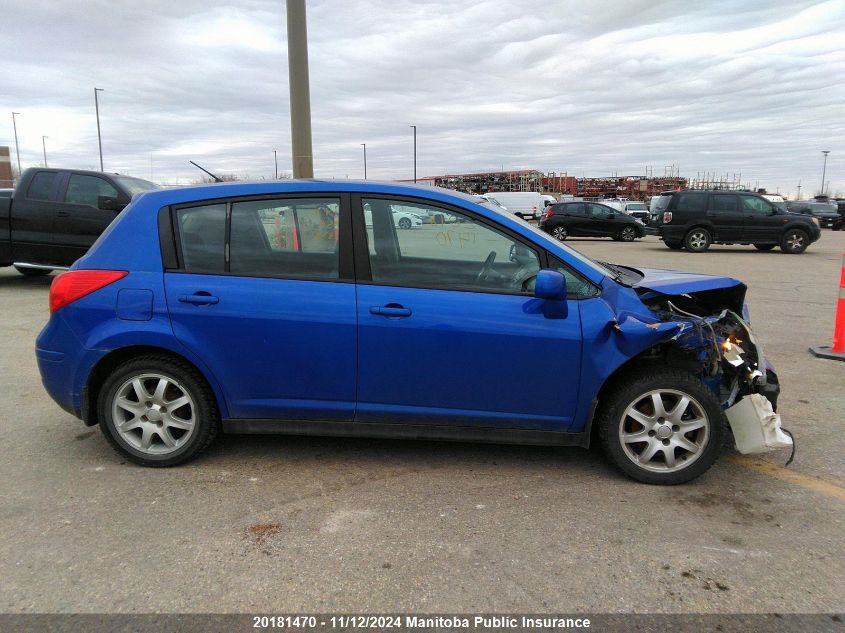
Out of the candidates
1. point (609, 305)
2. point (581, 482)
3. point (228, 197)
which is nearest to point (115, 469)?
point (228, 197)

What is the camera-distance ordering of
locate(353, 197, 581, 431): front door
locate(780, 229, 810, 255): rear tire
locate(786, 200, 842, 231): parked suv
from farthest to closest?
locate(786, 200, 842, 231): parked suv → locate(780, 229, 810, 255): rear tire → locate(353, 197, 581, 431): front door

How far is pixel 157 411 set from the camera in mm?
3477

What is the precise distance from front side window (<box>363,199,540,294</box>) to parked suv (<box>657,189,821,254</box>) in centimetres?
1724

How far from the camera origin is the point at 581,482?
3.41 m

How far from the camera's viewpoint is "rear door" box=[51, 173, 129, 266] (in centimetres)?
950

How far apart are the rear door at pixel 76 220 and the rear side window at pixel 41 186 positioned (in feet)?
0.73

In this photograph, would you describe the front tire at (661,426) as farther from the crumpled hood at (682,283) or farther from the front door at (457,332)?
the crumpled hood at (682,283)

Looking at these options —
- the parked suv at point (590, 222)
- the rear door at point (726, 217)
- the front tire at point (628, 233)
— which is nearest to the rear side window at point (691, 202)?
the rear door at point (726, 217)

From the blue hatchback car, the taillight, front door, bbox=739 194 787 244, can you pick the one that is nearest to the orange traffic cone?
the blue hatchback car

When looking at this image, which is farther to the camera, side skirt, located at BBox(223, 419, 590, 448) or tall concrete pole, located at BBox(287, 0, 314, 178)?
tall concrete pole, located at BBox(287, 0, 314, 178)

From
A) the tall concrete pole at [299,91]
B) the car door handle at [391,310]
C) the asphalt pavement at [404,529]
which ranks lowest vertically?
the asphalt pavement at [404,529]

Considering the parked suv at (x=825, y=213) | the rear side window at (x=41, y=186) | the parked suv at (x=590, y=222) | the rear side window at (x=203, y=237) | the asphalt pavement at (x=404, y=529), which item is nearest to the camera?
the asphalt pavement at (x=404, y=529)

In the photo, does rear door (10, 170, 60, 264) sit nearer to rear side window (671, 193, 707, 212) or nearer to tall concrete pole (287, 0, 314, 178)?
tall concrete pole (287, 0, 314, 178)

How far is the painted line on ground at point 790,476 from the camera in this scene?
332 cm
